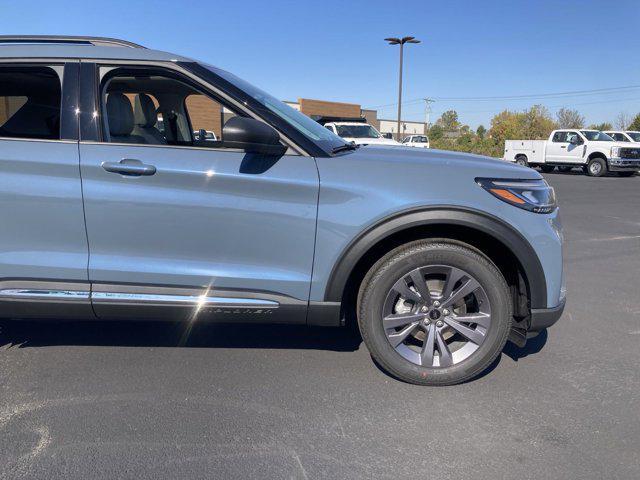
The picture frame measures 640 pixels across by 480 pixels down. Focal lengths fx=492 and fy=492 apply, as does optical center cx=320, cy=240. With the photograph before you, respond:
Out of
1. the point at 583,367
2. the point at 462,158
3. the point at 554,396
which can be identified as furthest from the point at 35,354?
the point at 583,367

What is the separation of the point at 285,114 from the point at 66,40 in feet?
4.48

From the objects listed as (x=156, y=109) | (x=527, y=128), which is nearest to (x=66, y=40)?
(x=156, y=109)

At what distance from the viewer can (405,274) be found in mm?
2758

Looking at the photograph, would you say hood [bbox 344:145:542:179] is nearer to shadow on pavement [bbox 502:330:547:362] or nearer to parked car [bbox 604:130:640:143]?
shadow on pavement [bbox 502:330:547:362]

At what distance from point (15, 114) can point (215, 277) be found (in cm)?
159

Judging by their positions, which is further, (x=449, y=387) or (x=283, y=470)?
(x=449, y=387)

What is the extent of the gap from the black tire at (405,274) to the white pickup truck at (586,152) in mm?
18154

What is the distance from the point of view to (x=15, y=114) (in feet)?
9.72

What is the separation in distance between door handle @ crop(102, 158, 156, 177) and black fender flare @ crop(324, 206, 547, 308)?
1.14m

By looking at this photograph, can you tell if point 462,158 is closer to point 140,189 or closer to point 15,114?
point 140,189

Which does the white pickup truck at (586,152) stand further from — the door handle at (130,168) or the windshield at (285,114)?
the door handle at (130,168)

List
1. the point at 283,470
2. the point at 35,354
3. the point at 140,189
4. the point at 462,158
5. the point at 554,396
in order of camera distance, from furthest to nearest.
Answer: the point at 35,354
the point at 462,158
the point at 554,396
the point at 140,189
the point at 283,470

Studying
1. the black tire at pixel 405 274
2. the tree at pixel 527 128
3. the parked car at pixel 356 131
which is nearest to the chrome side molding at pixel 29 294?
the black tire at pixel 405 274

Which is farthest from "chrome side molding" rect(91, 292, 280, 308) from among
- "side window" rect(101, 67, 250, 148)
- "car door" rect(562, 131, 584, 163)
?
"car door" rect(562, 131, 584, 163)
